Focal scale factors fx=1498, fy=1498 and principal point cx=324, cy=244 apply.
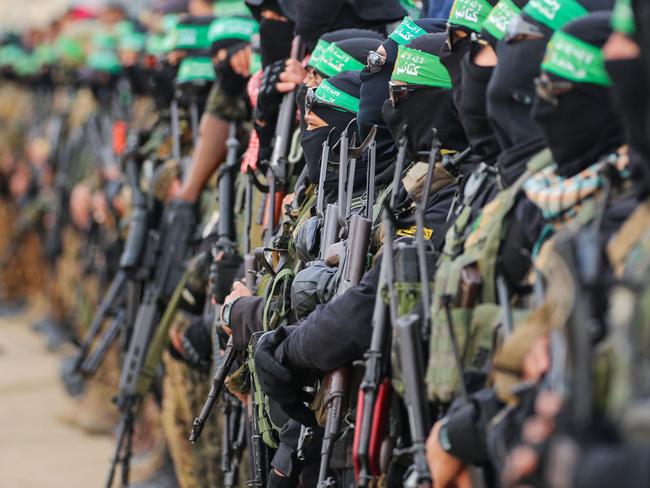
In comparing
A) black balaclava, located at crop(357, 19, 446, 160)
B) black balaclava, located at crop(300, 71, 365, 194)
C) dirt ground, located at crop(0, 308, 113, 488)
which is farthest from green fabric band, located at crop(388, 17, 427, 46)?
dirt ground, located at crop(0, 308, 113, 488)

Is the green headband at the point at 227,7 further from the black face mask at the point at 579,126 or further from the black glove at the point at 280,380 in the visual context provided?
the black face mask at the point at 579,126

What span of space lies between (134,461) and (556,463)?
22.0 feet

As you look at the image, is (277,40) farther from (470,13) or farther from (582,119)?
(582,119)

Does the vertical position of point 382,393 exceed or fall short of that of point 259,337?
it exceeds it

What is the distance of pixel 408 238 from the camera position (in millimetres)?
4410

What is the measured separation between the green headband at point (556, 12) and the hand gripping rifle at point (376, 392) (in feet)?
2.57

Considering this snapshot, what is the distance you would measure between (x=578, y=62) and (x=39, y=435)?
726cm

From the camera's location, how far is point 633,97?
307cm

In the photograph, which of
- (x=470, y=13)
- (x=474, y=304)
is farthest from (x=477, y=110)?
(x=474, y=304)

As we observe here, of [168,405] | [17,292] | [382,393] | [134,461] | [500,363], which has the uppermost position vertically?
[500,363]

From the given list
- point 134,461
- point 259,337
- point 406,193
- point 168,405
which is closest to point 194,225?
point 168,405

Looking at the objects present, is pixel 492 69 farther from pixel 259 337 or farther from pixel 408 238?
pixel 259 337

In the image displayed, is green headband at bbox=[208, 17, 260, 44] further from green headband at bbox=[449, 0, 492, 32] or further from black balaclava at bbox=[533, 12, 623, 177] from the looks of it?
black balaclava at bbox=[533, 12, 623, 177]

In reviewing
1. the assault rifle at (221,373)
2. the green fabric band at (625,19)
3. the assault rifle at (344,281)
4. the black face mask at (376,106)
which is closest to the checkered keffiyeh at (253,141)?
the assault rifle at (221,373)
